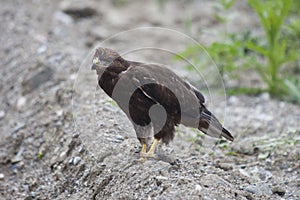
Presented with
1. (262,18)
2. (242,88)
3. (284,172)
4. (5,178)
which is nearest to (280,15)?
(262,18)

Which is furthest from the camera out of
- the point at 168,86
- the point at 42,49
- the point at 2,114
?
the point at 42,49

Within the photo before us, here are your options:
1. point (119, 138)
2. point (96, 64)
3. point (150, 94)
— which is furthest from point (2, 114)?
Answer: point (150, 94)

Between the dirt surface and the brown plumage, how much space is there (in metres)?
0.17

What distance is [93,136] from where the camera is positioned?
389 cm

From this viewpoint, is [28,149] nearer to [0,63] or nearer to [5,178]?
[5,178]

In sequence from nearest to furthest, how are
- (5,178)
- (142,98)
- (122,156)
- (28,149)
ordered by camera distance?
(142,98) < (122,156) < (5,178) < (28,149)

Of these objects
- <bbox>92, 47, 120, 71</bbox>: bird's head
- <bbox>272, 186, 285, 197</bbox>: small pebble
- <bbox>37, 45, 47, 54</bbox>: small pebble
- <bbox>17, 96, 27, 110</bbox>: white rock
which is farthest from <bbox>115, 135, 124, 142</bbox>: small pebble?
<bbox>37, 45, 47, 54</bbox>: small pebble

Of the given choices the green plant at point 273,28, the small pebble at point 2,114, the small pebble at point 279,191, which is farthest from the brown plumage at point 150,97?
the small pebble at point 2,114

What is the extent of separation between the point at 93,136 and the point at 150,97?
2.02ft

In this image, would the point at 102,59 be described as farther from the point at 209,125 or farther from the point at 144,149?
the point at 209,125

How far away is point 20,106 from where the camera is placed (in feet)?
18.1

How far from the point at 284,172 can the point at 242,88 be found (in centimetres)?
183

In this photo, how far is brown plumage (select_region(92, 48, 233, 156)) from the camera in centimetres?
344

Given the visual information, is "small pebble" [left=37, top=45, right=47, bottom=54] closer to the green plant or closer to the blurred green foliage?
the blurred green foliage
